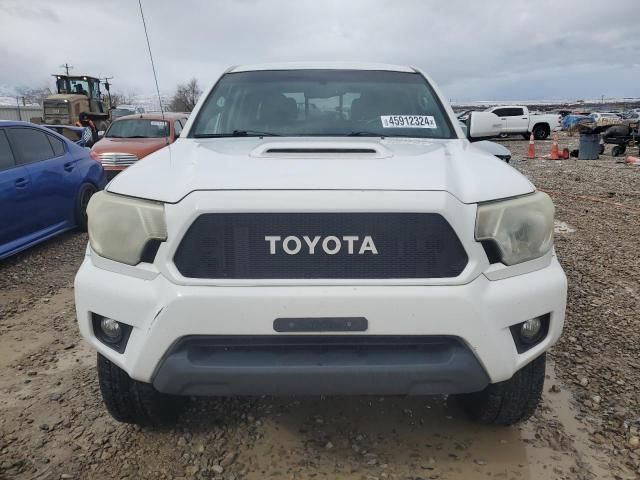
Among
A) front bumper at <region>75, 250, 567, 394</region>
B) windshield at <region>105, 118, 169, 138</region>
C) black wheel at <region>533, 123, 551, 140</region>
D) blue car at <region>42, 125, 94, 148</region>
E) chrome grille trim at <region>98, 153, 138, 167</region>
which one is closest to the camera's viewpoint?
front bumper at <region>75, 250, 567, 394</region>

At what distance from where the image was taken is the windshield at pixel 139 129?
36.1ft

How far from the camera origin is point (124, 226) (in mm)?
1977

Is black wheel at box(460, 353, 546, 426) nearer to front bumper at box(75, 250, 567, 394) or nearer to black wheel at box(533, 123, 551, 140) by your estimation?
front bumper at box(75, 250, 567, 394)

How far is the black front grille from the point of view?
190cm

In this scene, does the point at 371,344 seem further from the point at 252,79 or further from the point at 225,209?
the point at 252,79

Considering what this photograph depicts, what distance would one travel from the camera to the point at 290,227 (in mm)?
1908

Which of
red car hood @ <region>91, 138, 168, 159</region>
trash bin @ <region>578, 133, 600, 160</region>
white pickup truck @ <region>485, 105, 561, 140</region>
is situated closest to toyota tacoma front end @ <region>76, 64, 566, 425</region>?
red car hood @ <region>91, 138, 168, 159</region>

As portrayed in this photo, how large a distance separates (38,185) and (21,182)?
0.90 feet

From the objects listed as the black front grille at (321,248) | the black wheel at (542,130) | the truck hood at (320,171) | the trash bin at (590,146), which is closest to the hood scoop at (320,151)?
the truck hood at (320,171)

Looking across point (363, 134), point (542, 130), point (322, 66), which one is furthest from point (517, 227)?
point (542, 130)

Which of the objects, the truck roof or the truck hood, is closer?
the truck hood

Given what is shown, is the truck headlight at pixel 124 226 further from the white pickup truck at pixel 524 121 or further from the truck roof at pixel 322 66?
the white pickup truck at pixel 524 121

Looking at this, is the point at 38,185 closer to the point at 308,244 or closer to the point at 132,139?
the point at 308,244

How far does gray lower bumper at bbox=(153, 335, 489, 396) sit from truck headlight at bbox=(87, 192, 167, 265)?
0.38 m
